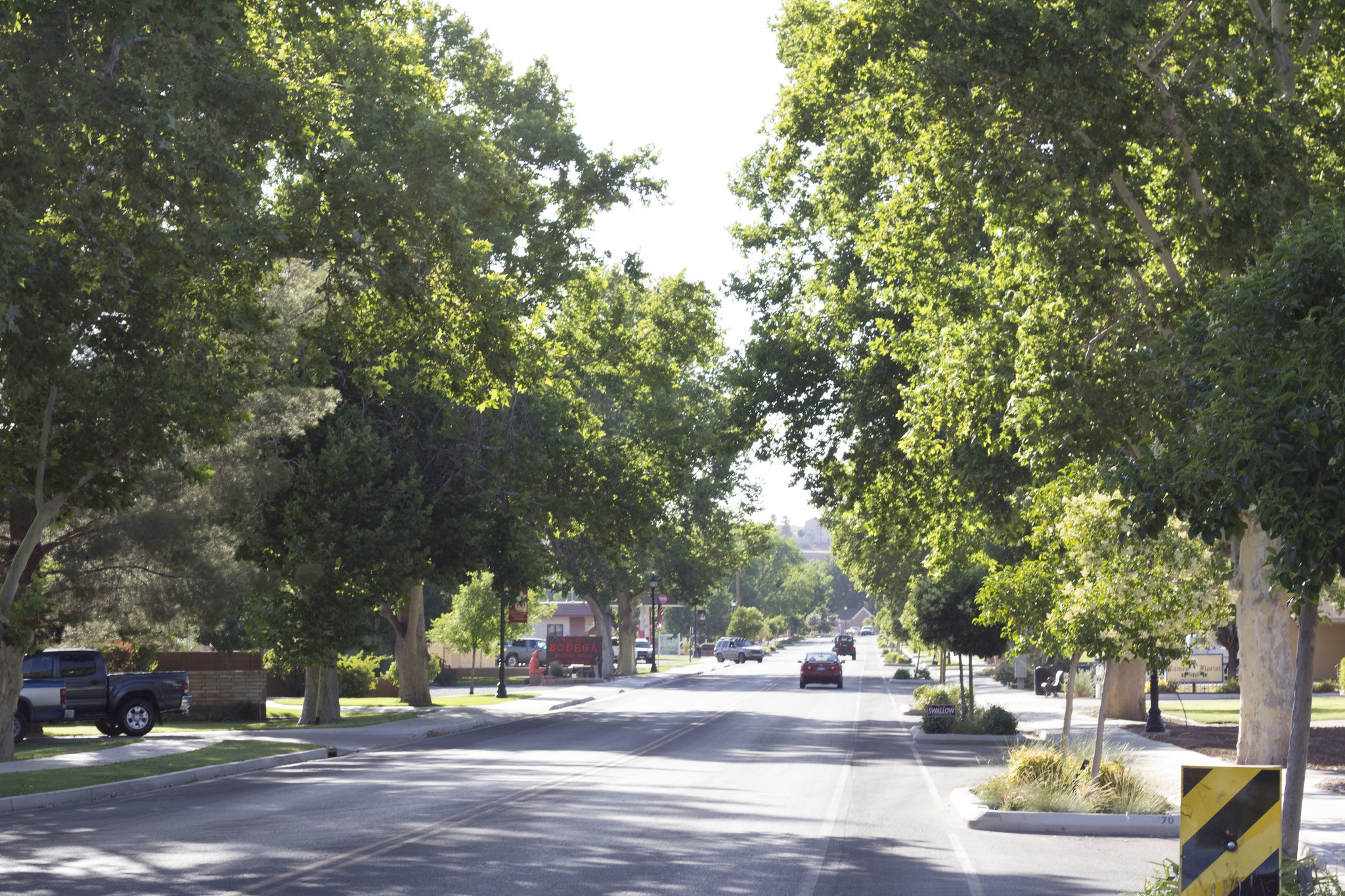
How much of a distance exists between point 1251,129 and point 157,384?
14.0 m

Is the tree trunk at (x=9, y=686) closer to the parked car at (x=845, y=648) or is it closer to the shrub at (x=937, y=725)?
the shrub at (x=937, y=725)

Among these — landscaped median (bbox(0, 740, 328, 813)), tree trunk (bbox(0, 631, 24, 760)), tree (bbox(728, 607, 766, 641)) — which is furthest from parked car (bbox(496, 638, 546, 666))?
tree trunk (bbox(0, 631, 24, 760))

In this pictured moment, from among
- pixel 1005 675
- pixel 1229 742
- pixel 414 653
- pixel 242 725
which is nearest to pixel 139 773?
pixel 242 725

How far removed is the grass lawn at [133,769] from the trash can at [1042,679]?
29599 mm

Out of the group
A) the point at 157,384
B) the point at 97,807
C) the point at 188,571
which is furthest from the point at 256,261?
the point at 188,571

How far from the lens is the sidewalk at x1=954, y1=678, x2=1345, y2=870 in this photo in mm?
12852

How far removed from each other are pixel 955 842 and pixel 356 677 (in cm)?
3676

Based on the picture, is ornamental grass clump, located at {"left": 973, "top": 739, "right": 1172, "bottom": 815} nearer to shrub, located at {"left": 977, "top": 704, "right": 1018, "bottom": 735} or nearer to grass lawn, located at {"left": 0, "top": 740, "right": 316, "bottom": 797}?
shrub, located at {"left": 977, "top": 704, "right": 1018, "bottom": 735}

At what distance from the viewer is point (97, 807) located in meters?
16.0

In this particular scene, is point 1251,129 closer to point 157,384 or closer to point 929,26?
point 929,26

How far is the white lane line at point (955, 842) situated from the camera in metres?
10.6

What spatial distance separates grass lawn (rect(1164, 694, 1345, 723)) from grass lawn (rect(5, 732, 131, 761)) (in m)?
23.8

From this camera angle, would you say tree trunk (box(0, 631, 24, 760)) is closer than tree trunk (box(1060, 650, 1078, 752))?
No

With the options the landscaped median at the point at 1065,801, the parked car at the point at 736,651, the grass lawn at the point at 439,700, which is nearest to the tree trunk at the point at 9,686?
the landscaped median at the point at 1065,801
